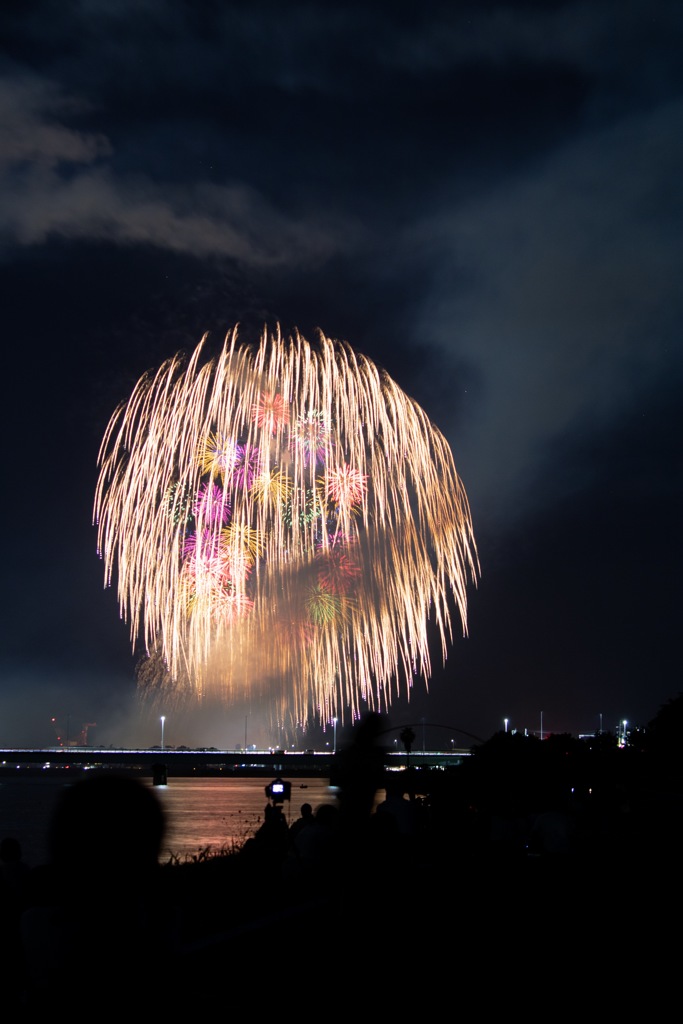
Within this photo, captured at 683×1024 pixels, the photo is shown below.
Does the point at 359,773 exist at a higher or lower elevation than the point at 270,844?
higher

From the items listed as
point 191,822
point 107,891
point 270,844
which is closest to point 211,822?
point 191,822

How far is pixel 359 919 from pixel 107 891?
16.8 ft

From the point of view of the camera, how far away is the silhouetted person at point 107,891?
12.4ft

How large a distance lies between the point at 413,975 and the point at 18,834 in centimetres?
7246

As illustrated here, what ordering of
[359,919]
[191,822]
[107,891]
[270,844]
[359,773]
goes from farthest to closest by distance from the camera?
[191,822], [270,844], [359,919], [359,773], [107,891]

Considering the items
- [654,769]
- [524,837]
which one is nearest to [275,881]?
[524,837]

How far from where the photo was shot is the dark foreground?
384 cm

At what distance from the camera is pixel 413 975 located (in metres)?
8.59

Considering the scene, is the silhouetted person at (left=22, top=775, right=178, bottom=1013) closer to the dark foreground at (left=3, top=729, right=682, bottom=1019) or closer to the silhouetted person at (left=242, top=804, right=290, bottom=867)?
the dark foreground at (left=3, top=729, right=682, bottom=1019)

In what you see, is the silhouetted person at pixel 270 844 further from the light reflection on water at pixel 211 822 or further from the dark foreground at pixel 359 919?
the light reflection on water at pixel 211 822

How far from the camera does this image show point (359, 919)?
851cm

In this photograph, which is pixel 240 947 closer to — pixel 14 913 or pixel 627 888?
pixel 14 913

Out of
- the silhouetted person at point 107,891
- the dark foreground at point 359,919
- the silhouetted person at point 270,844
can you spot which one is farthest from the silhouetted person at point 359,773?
the silhouetted person at point 270,844

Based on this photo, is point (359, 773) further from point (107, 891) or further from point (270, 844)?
point (270, 844)
